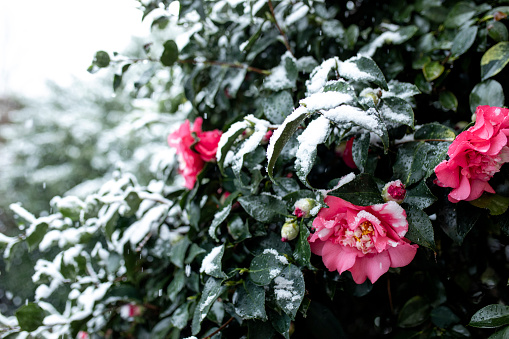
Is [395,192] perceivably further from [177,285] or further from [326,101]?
[177,285]

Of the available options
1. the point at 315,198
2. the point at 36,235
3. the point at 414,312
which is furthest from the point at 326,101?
the point at 36,235

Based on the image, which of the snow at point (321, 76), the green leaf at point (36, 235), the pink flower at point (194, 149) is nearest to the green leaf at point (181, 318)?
the pink flower at point (194, 149)

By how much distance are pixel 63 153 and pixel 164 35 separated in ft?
4.42

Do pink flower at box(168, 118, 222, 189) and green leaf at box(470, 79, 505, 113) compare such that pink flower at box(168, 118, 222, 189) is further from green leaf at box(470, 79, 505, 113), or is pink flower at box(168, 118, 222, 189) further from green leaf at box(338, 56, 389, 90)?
green leaf at box(470, 79, 505, 113)

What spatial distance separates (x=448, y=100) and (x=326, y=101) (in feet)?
1.30

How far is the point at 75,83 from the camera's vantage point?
304 centimetres

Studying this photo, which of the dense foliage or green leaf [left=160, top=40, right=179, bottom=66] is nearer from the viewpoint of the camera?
the dense foliage

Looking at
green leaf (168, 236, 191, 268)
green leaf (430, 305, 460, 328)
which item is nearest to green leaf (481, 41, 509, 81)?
green leaf (430, 305, 460, 328)

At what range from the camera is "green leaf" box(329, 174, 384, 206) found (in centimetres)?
49

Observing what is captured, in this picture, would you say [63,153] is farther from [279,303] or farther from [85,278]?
[279,303]

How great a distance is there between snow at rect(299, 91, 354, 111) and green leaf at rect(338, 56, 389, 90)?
0.30 ft

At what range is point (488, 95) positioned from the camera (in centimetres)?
63

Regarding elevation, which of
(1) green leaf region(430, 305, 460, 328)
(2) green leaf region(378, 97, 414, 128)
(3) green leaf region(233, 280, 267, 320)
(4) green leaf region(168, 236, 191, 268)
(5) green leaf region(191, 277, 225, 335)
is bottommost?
(1) green leaf region(430, 305, 460, 328)

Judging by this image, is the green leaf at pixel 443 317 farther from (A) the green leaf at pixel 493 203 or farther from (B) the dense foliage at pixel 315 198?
(A) the green leaf at pixel 493 203
